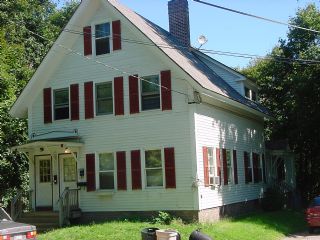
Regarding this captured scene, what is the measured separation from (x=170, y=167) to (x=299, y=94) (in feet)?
41.6

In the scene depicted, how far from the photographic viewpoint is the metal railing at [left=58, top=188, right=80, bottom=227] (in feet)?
63.7

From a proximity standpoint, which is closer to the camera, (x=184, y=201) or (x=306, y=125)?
(x=184, y=201)

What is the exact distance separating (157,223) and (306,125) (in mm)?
14472

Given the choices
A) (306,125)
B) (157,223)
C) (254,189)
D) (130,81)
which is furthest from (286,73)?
(157,223)

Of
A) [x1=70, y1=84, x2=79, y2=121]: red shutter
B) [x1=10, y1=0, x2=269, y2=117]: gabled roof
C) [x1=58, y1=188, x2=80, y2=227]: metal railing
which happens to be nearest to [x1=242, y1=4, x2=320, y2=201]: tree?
[x1=10, y1=0, x2=269, y2=117]: gabled roof

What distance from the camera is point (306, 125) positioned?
28797mm

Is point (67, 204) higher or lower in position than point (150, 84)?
lower

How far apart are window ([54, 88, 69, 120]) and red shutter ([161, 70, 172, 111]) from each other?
196 inches

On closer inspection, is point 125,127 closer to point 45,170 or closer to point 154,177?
point 154,177

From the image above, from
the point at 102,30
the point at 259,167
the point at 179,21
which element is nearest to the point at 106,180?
the point at 102,30

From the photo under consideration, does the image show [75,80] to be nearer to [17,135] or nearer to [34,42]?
[17,135]

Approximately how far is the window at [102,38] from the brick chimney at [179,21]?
6.14 metres

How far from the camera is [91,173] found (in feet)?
67.4

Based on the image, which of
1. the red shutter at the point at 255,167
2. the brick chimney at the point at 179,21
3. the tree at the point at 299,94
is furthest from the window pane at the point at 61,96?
the tree at the point at 299,94
